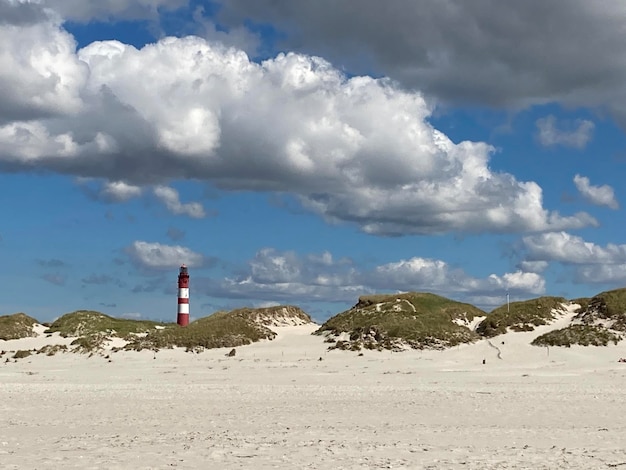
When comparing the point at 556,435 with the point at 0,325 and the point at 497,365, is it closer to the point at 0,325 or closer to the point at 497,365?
the point at 497,365

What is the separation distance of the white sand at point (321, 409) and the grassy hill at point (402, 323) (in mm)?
1377

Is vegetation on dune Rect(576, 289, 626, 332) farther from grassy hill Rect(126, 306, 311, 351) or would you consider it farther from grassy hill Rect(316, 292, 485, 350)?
grassy hill Rect(126, 306, 311, 351)

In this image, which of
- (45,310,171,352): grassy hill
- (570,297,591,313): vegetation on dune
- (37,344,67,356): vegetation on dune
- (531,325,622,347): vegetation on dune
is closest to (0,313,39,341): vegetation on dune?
(45,310,171,352): grassy hill

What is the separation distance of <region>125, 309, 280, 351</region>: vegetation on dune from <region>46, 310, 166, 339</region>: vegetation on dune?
2533 mm

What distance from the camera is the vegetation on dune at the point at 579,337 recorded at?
41.1 meters

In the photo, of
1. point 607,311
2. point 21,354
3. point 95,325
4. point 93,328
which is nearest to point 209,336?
point 93,328

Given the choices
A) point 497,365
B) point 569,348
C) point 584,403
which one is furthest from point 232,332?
point 584,403

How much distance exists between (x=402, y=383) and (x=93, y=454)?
59.3ft

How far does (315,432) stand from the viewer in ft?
62.2

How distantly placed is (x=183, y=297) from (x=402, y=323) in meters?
27.7

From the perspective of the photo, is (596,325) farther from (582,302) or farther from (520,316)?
(582,302)

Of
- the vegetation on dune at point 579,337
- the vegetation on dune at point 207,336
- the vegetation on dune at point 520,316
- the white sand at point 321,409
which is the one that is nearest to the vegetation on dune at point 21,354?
the white sand at point 321,409

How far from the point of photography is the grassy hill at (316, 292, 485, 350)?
141ft

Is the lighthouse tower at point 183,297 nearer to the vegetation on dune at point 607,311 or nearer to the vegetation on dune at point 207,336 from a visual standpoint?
the vegetation on dune at point 207,336
